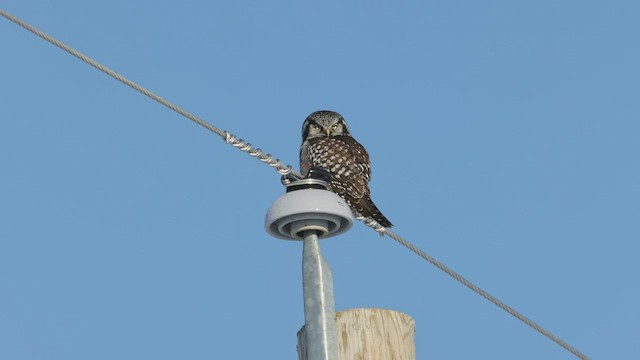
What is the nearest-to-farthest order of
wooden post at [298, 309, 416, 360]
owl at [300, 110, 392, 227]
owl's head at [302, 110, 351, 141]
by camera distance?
wooden post at [298, 309, 416, 360], owl at [300, 110, 392, 227], owl's head at [302, 110, 351, 141]

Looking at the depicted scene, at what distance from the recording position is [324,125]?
12562mm

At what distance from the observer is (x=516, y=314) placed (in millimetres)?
5492

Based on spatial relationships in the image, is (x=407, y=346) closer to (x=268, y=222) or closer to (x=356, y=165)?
(x=268, y=222)

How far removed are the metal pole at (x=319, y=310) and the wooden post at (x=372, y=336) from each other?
0.42 metres

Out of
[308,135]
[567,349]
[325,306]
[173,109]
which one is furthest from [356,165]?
[325,306]

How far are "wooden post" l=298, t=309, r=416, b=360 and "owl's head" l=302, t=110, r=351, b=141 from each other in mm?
7744

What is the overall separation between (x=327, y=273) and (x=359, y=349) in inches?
21.2

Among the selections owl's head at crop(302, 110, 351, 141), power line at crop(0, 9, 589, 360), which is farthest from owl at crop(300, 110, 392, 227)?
power line at crop(0, 9, 589, 360)

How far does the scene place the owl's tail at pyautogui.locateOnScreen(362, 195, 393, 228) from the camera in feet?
33.0

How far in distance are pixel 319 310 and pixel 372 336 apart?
591 mm

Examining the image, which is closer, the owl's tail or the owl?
the owl's tail

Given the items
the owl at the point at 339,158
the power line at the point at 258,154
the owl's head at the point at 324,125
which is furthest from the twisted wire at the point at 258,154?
the owl's head at the point at 324,125

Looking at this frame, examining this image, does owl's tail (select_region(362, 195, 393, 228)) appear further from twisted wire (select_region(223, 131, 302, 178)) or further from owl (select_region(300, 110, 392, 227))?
twisted wire (select_region(223, 131, 302, 178))

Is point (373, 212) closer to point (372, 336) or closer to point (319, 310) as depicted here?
point (372, 336)
